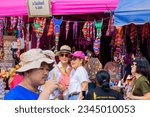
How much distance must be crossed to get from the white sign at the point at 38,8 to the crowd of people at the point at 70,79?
1.36m

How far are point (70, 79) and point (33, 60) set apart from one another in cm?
311

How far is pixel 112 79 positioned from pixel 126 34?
1.40 m

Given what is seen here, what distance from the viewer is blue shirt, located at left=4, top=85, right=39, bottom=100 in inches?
103

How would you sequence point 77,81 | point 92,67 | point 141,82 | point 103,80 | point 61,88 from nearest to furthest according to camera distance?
point 103,80, point 141,82, point 61,88, point 77,81, point 92,67

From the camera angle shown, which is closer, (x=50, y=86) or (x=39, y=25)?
(x=50, y=86)

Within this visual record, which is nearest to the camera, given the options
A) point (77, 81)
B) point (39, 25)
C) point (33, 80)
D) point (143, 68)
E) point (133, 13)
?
point (33, 80)

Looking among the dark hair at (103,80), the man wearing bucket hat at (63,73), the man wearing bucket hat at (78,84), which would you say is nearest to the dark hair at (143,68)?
the dark hair at (103,80)

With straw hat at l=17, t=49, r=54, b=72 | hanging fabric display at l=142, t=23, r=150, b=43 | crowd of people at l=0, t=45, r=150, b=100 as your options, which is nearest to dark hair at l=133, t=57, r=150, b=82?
crowd of people at l=0, t=45, r=150, b=100

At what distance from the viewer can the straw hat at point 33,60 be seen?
278 cm

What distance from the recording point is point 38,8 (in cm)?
764

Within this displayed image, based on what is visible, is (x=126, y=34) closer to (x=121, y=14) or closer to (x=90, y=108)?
(x=121, y=14)

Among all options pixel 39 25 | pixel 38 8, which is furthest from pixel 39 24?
pixel 38 8

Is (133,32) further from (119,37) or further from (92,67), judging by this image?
(92,67)

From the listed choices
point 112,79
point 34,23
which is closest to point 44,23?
point 34,23
